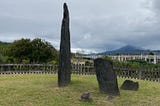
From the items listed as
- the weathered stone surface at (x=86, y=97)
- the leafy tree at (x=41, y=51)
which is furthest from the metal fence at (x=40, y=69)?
the weathered stone surface at (x=86, y=97)

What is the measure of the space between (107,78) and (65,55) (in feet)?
10.3

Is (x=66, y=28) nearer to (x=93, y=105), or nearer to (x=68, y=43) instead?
(x=68, y=43)

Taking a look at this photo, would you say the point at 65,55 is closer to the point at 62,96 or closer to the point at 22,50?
the point at 62,96

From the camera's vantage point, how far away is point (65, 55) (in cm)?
2061

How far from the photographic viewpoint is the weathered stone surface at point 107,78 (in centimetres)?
1853

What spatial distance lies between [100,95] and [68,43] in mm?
4123

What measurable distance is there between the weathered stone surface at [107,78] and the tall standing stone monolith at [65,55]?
2242mm

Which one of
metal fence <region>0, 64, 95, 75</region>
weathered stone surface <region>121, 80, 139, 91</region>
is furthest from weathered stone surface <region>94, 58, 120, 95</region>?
metal fence <region>0, 64, 95, 75</region>

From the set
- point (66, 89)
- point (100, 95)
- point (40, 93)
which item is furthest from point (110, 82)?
point (40, 93)

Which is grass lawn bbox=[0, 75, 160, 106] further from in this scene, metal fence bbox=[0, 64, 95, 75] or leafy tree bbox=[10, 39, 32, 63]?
leafy tree bbox=[10, 39, 32, 63]

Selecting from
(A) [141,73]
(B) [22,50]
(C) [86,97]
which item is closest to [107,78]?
(C) [86,97]

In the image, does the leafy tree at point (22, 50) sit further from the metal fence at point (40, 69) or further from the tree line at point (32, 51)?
the metal fence at point (40, 69)

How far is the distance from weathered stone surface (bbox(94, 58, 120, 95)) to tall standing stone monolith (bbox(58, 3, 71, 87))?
7.35 feet

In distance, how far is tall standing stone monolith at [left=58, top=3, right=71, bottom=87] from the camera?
20.3 metres
